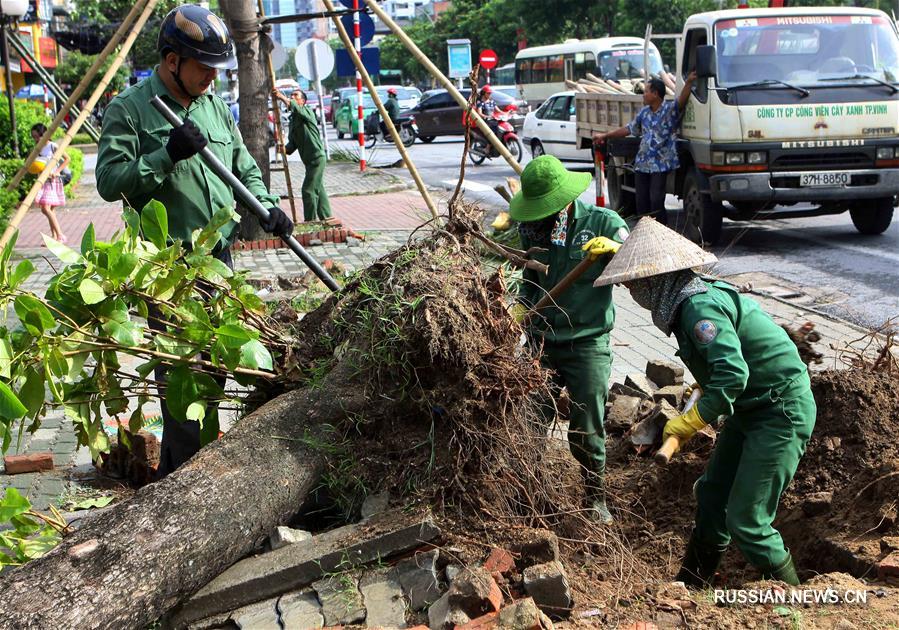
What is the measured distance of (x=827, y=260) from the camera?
32.1 feet

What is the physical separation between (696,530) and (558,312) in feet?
3.55

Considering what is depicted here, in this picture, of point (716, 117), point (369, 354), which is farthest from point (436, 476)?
point (716, 117)

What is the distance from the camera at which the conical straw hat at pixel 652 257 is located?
3.48 m

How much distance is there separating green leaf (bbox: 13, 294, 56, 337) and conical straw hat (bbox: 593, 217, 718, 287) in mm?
1973

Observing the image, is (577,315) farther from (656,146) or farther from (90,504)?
(656,146)

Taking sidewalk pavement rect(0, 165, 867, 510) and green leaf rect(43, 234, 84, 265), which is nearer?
green leaf rect(43, 234, 84, 265)

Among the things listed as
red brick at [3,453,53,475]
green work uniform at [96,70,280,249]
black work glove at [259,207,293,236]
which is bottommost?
red brick at [3,453,53,475]

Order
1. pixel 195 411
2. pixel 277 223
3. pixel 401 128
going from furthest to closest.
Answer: pixel 401 128 → pixel 277 223 → pixel 195 411

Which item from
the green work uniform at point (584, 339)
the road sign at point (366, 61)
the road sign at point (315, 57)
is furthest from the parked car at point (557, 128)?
the green work uniform at point (584, 339)

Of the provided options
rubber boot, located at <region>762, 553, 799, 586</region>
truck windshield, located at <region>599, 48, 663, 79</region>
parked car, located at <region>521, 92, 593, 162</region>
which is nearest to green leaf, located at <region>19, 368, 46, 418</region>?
rubber boot, located at <region>762, 553, 799, 586</region>

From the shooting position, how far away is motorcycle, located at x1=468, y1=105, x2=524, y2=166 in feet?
69.6

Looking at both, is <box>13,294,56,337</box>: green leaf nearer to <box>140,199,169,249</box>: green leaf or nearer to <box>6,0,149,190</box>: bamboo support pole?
<box>140,199,169,249</box>: green leaf

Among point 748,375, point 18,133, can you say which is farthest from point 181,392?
point 18,133

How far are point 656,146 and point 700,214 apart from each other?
93cm
